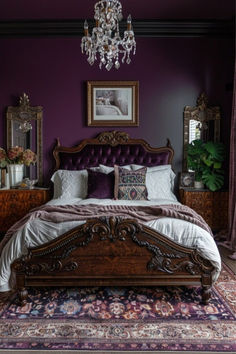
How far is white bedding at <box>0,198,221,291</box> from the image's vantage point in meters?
2.53

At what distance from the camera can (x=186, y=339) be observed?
2055mm

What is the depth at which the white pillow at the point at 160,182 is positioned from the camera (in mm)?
4184

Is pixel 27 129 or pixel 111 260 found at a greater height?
pixel 27 129

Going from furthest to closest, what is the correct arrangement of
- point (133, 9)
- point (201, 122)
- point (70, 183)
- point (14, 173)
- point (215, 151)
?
point (201, 122)
point (14, 173)
point (215, 151)
point (70, 183)
point (133, 9)

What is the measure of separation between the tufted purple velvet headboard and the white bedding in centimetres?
212

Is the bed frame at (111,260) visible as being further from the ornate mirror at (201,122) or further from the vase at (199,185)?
→ the ornate mirror at (201,122)

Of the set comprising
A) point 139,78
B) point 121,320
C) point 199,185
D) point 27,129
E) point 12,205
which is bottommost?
point 121,320

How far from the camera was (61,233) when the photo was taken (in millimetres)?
2590

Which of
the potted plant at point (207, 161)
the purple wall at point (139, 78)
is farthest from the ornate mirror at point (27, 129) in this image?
the potted plant at point (207, 161)

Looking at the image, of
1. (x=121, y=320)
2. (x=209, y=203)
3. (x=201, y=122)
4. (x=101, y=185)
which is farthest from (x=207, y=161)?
(x=121, y=320)

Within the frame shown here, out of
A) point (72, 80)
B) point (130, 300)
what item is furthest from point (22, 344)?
point (72, 80)

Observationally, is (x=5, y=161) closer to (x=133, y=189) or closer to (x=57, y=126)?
(x=57, y=126)

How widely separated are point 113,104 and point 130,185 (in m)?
1.53

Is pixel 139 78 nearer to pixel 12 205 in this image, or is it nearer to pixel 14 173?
pixel 14 173
